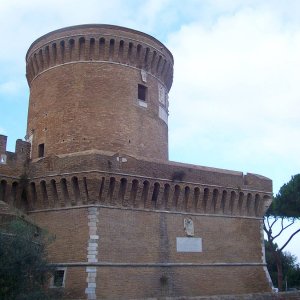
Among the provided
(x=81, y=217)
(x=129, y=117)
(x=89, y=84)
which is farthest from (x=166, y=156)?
(x=81, y=217)

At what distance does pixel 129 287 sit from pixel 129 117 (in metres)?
6.33

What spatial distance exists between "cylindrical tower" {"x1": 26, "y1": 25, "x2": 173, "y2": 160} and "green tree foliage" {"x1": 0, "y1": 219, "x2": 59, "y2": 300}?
243 inches

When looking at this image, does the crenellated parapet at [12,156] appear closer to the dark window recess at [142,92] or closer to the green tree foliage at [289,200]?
the dark window recess at [142,92]

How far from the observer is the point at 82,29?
18188 millimetres

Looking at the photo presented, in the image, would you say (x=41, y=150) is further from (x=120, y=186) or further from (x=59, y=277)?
(x=59, y=277)

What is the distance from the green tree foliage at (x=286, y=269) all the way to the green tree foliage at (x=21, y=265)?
23.9 meters

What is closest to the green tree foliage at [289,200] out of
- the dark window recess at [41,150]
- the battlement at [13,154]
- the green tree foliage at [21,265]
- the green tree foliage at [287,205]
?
the green tree foliage at [287,205]

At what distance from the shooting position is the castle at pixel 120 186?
1520cm

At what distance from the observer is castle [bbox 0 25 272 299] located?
1520 cm

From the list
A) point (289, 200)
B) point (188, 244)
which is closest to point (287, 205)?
point (289, 200)

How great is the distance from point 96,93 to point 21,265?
8.70 meters

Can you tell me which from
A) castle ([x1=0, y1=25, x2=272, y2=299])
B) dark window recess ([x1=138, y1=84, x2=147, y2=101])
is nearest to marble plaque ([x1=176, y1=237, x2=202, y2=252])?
castle ([x1=0, y1=25, x2=272, y2=299])

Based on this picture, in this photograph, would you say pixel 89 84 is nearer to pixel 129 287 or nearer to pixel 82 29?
pixel 82 29

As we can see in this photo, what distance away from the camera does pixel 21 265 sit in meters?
10.7
